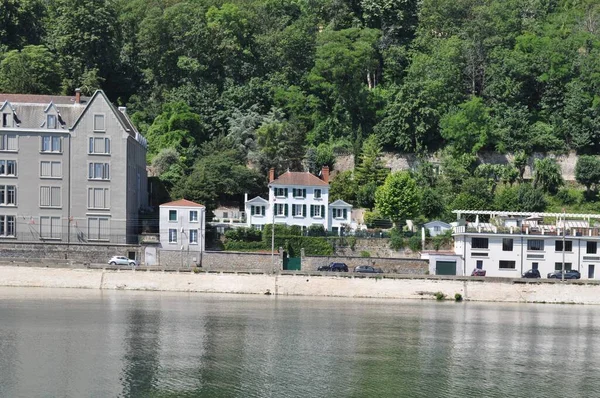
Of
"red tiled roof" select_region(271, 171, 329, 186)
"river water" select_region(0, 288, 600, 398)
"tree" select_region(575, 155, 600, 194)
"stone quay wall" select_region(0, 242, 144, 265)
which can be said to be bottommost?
"river water" select_region(0, 288, 600, 398)

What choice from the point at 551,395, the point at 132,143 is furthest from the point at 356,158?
the point at 551,395

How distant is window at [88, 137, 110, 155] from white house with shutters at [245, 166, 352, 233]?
12482mm

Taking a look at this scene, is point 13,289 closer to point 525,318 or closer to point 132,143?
point 132,143

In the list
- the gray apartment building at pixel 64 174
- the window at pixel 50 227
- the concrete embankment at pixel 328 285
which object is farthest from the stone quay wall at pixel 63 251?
the concrete embankment at pixel 328 285

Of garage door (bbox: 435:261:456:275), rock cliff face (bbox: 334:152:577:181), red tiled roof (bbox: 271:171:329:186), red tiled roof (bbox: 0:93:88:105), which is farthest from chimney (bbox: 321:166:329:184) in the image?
red tiled roof (bbox: 0:93:88:105)

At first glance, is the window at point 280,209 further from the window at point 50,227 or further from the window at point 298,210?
the window at point 50,227

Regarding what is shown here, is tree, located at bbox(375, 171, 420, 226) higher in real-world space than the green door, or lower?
higher

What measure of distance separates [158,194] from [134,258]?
550 inches

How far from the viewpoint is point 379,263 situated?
8156cm

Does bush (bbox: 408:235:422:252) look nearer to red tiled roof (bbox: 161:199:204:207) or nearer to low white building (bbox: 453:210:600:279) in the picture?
low white building (bbox: 453:210:600:279)

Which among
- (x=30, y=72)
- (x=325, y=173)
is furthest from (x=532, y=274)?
(x=30, y=72)

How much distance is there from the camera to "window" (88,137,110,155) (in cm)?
8319

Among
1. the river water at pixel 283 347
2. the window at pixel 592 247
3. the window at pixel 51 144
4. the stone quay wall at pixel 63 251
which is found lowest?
the river water at pixel 283 347

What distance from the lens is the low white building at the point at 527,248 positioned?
82.1 m
